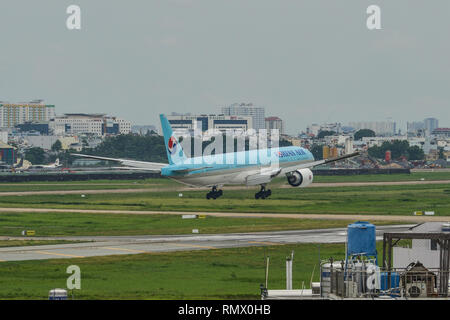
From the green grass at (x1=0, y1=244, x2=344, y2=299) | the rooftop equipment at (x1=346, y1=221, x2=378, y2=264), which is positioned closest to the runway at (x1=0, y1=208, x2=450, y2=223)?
→ the green grass at (x1=0, y1=244, x2=344, y2=299)

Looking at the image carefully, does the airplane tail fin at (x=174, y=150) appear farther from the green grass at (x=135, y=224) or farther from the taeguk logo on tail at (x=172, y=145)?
the green grass at (x=135, y=224)

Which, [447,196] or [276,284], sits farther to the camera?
[447,196]

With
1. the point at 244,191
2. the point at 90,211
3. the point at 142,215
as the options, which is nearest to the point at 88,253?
the point at 142,215

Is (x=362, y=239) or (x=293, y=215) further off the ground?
(x=362, y=239)

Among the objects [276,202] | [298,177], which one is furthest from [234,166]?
[276,202]

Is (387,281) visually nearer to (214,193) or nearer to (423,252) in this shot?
(423,252)

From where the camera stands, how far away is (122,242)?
87.8m

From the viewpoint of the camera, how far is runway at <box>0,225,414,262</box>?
78.8 m

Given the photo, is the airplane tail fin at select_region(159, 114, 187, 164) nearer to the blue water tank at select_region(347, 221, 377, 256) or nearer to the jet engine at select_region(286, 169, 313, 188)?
the jet engine at select_region(286, 169, 313, 188)

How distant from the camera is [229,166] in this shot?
12688 cm

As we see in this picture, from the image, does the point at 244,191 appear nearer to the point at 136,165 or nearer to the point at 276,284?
the point at 136,165

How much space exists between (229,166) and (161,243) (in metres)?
41.6

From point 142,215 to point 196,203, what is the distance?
2050 centimetres

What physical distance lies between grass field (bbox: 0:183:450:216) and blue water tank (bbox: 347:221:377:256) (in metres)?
78.4
